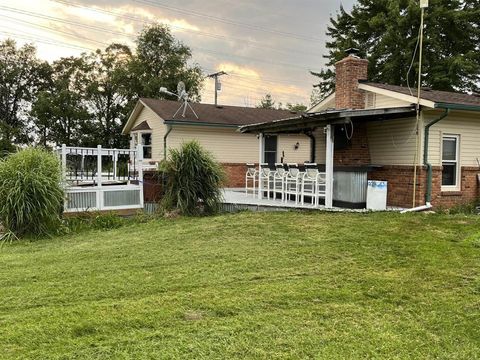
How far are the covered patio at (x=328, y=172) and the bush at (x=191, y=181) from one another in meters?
1.09

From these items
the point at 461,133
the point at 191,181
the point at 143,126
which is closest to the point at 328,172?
the point at 191,181

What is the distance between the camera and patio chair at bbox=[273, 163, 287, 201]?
38.1 feet

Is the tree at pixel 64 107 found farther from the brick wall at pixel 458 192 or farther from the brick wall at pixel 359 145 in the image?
the brick wall at pixel 458 192

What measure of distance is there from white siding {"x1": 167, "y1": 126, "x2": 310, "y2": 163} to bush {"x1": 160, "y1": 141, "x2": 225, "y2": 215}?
22.6 feet

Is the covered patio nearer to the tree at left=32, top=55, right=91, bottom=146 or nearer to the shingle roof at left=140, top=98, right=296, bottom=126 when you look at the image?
the shingle roof at left=140, top=98, right=296, bottom=126

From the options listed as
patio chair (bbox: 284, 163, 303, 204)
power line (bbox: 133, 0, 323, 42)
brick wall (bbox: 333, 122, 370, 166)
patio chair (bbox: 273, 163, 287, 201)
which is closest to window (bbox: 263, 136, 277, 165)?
patio chair (bbox: 273, 163, 287, 201)

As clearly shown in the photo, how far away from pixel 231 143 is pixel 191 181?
8.30 metres

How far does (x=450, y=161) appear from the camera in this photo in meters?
10.8

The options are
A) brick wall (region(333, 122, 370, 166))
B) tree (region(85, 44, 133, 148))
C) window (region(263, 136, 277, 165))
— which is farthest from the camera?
tree (region(85, 44, 133, 148))

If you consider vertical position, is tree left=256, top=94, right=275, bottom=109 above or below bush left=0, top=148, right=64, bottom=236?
above

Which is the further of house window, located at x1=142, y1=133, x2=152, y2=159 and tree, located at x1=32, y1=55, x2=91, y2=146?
tree, located at x1=32, y1=55, x2=91, y2=146

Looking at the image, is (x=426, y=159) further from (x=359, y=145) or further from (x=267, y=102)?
(x=267, y=102)

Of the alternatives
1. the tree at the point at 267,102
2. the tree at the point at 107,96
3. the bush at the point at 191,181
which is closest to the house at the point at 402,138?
the bush at the point at 191,181

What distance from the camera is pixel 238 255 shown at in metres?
5.87
